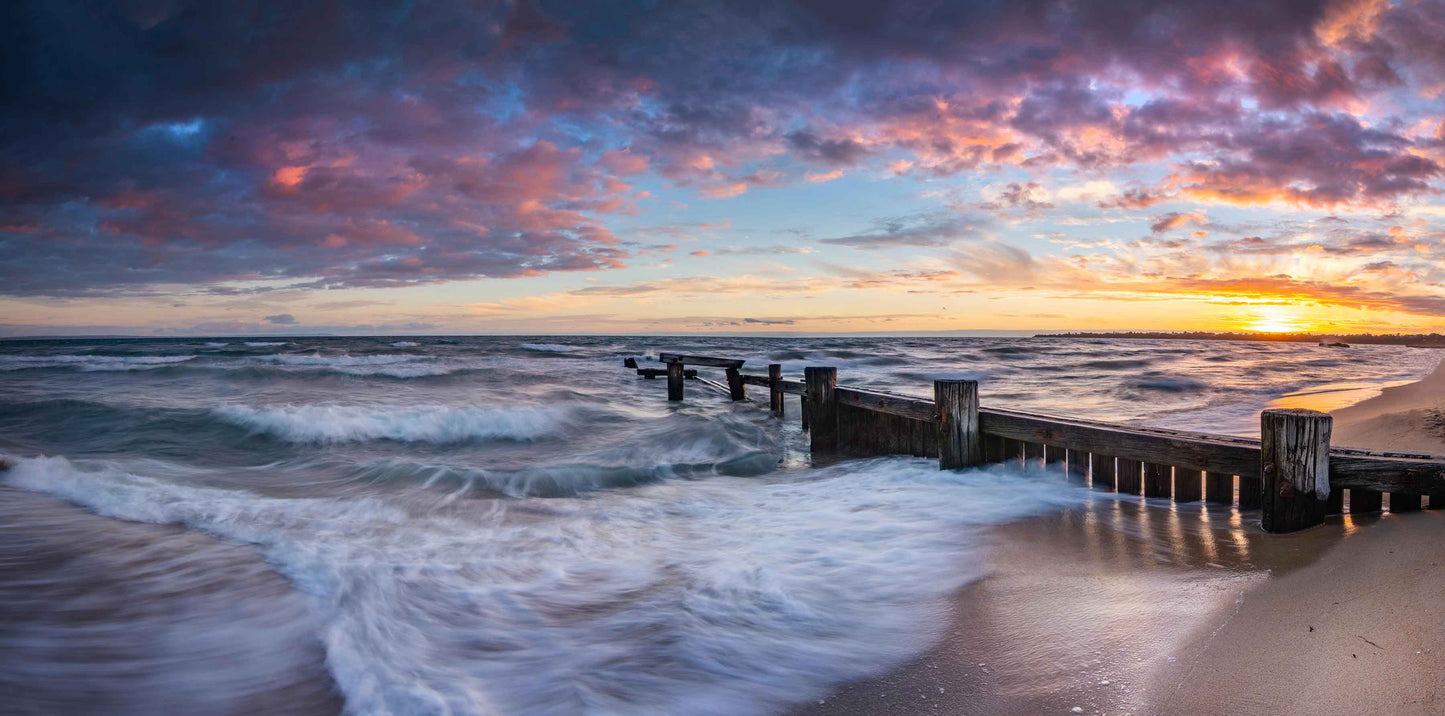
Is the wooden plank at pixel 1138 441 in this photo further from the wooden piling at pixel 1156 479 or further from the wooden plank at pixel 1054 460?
the wooden plank at pixel 1054 460

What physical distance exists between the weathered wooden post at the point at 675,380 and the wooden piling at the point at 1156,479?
455 inches

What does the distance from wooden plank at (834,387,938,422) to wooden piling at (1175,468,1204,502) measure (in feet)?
7.62

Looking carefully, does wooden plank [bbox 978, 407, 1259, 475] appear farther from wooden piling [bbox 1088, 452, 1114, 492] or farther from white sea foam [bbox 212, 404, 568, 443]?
white sea foam [bbox 212, 404, 568, 443]

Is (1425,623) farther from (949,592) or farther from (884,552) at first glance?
(884,552)

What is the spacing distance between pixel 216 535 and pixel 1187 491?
308 inches

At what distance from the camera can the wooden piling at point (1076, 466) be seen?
6.00 meters

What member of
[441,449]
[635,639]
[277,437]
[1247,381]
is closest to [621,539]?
[635,639]

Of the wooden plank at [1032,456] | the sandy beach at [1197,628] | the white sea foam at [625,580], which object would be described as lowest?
the white sea foam at [625,580]

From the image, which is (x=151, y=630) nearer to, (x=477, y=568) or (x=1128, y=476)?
(x=477, y=568)

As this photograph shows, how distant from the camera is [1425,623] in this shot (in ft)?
9.23

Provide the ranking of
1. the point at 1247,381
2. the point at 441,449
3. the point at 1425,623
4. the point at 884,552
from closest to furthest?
the point at 1425,623
the point at 884,552
the point at 441,449
the point at 1247,381

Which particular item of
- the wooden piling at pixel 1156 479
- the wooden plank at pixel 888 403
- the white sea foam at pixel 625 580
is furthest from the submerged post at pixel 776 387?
the wooden piling at pixel 1156 479

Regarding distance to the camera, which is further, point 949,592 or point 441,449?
point 441,449

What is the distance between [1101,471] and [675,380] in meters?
11.3
